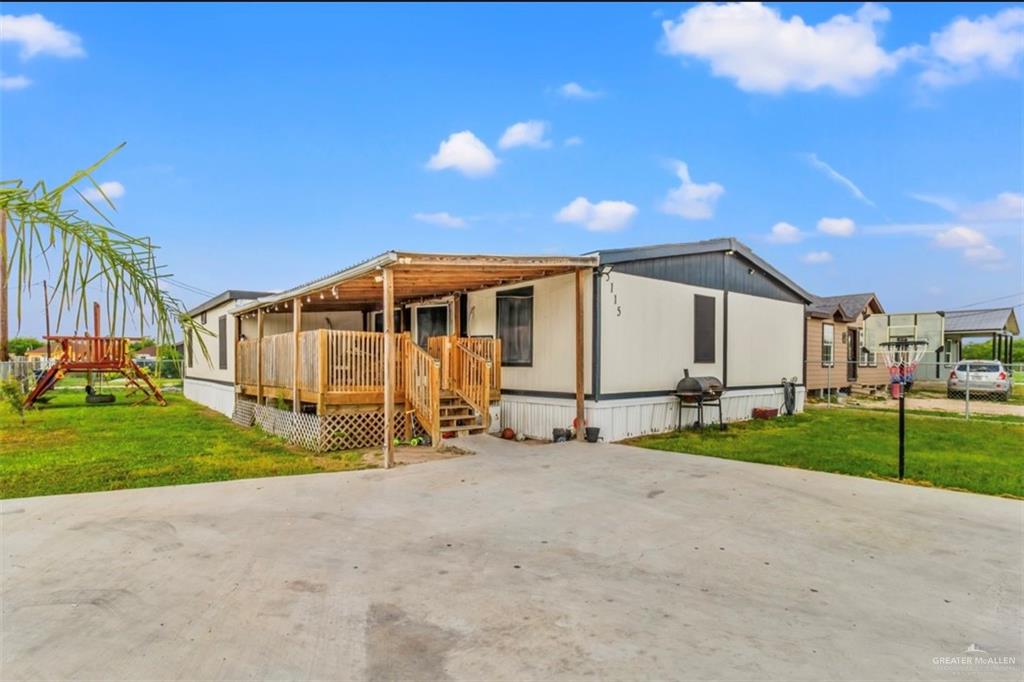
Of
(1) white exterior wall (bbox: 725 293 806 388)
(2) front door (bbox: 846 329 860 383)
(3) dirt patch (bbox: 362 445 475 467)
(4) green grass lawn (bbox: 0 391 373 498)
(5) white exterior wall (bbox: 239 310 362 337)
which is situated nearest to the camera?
(4) green grass lawn (bbox: 0 391 373 498)

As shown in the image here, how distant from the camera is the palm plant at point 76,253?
1144 mm

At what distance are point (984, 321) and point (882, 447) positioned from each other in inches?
948

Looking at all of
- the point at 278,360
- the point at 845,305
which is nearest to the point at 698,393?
the point at 278,360

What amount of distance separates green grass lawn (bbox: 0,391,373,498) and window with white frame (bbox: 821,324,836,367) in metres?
17.9

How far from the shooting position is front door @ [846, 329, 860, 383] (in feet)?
72.7

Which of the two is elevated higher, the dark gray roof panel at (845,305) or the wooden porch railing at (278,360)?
the dark gray roof panel at (845,305)

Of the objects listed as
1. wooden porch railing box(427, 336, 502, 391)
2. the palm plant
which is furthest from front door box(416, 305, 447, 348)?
the palm plant

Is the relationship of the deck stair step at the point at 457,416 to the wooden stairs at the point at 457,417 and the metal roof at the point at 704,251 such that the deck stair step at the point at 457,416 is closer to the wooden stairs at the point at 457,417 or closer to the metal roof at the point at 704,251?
the wooden stairs at the point at 457,417

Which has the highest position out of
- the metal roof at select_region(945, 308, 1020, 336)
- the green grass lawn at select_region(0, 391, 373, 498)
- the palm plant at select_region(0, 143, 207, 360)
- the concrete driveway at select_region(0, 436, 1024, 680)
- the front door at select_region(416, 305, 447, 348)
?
the metal roof at select_region(945, 308, 1020, 336)

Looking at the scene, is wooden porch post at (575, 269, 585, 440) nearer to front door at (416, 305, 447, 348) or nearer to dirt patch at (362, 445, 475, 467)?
dirt patch at (362, 445, 475, 467)

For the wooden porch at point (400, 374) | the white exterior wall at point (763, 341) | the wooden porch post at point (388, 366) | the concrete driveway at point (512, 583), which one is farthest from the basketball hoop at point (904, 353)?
the wooden porch post at point (388, 366)

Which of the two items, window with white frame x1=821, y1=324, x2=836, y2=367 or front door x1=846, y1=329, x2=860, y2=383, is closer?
window with white frame x1=821, y1=324, x2=836, y2=367

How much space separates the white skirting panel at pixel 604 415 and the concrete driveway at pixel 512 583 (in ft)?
11.4

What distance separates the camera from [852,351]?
2262cm
